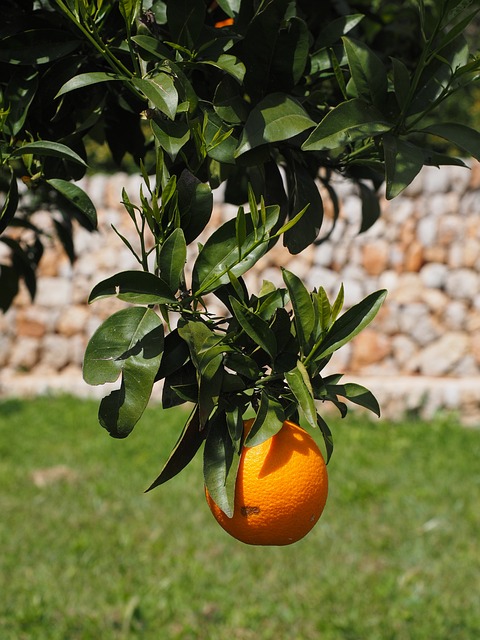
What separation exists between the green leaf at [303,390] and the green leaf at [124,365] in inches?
4.1

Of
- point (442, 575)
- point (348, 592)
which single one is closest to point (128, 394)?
point (348, 592)

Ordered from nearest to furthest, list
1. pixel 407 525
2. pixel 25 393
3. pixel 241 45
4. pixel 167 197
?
pixel 167 197
pixel 241 45
pixel 407 525
pixel 25 393

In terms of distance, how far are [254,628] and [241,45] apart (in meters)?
2.05

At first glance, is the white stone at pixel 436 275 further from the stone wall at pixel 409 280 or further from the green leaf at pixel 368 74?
the green leaf at pixel 368 74

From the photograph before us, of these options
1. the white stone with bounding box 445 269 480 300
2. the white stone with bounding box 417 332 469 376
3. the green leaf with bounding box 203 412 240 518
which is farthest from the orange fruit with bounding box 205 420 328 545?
the white stone with bounding box 445 269 480 300

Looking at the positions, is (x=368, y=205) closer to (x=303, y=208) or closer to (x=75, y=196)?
(x=303, y=208)

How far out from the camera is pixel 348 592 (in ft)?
8.58

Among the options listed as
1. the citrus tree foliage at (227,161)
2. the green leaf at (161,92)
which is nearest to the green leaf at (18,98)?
the citrus tree foliage at (227,161)

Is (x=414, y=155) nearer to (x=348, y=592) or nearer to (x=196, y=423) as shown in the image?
(x=196, y=423)

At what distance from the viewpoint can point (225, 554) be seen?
116 inches

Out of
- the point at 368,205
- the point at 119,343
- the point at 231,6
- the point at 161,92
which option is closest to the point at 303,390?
the point at 119,343

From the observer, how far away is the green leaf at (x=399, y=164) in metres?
0.64

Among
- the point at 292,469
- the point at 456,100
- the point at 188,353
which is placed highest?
the point at 188,353

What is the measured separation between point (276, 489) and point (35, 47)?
1.54 feet
